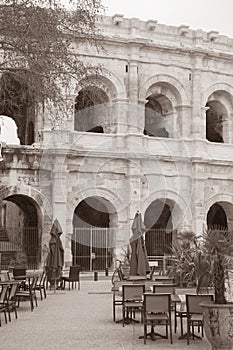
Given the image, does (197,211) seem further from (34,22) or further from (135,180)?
(34,22)

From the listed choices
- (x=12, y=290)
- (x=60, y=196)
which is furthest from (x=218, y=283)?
(x=60, y=196)

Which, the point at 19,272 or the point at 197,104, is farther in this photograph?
the point at 197,104

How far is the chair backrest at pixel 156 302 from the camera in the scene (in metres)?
9.99

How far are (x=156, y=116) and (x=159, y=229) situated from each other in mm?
5069

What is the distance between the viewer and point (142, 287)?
11.5 meters

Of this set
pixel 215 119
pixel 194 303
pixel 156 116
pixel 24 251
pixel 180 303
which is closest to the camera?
pixel 194 303

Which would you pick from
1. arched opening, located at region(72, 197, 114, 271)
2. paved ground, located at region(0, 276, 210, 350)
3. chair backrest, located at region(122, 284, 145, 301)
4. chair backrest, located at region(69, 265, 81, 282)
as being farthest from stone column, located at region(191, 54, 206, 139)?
chair backrest, located at region(122, 284, 145, 301)

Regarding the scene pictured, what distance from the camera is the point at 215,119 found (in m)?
30.4

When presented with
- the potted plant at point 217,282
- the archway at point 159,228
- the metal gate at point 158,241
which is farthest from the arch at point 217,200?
the potted plant at point 217,282

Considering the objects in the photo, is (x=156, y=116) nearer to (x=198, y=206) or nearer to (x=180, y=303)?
(x=198, y=206)

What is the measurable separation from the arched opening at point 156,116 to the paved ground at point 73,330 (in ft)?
46.0

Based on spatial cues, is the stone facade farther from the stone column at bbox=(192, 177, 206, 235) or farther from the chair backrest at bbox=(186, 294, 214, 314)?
the chair backrest at bbox=(186, 294, 214, 314)

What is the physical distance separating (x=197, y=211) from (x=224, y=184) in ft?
7.06

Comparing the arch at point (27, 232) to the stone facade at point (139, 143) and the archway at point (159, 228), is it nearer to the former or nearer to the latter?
the stone facade at point (139, 143)
